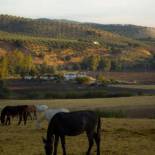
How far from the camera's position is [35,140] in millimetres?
20906

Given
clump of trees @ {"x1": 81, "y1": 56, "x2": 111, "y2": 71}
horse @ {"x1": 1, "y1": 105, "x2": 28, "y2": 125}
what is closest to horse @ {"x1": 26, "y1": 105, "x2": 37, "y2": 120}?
horse @ {"x1": 1, "y1": 105, "x2": 28, "y2": 125}

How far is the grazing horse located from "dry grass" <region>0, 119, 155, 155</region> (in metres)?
1.07

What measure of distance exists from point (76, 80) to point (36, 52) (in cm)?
6300

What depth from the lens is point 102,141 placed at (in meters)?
20.3

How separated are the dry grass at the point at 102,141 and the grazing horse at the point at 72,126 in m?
1.07

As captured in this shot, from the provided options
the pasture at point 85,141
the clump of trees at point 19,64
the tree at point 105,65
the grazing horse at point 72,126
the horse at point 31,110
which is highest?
the grazing horse at point 72,126

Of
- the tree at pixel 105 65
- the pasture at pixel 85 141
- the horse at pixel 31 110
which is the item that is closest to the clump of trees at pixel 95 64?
the tree at pixel 105 65

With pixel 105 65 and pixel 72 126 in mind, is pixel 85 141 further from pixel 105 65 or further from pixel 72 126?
pixel 105 65

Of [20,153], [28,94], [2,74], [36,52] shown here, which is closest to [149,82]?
[2,74]

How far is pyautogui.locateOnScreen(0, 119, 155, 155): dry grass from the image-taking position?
1759cm

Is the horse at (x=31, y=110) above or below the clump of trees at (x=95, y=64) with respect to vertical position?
above

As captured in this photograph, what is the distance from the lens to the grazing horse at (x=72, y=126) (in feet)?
51.5

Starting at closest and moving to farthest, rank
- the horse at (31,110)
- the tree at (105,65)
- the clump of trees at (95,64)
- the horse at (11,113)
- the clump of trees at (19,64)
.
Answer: the horse at (11,113), the horse at (31,110), the clump of trees at (19,64), the clump of trees at (95,64), the tree at (105,65)

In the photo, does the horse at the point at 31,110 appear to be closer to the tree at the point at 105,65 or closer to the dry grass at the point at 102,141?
the dry grass at the point at 102,141
